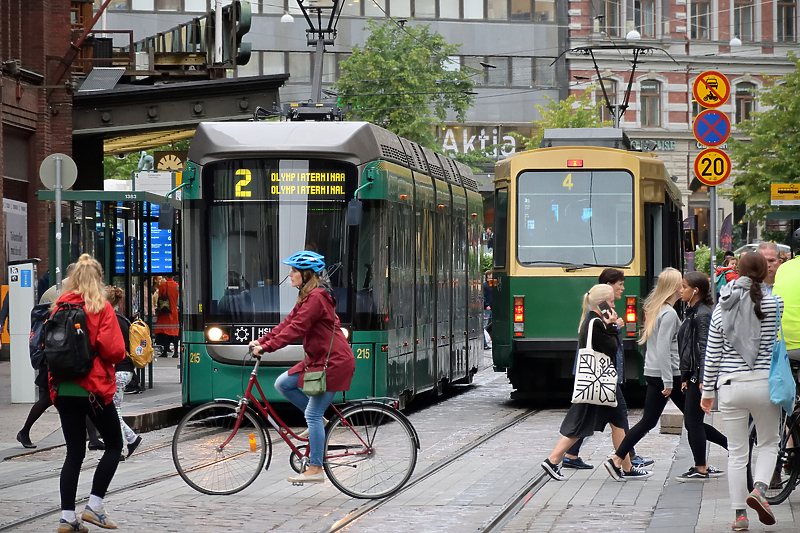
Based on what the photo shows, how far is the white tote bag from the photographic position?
9.97m

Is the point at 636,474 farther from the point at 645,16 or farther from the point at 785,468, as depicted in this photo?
the point at 645,16

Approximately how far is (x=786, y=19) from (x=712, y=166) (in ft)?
162

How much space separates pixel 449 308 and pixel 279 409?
3354mm

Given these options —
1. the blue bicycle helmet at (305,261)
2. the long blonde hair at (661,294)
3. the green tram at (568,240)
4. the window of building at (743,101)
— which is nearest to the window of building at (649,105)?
the window of building at (743,101)

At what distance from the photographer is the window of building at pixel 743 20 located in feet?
201

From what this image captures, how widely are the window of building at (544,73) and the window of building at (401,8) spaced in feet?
20.3

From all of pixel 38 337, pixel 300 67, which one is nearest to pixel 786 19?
pixel 300 67

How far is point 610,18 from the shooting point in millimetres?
60438

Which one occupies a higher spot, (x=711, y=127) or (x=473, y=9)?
(x=473, y=9)

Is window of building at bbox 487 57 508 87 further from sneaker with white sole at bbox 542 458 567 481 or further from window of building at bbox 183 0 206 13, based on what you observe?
sneaker with white sole at bbox 542 458 567 481

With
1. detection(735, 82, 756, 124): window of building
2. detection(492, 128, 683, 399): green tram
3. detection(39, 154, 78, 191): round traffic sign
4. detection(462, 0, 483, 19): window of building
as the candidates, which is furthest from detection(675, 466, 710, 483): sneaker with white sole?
detection(735, 82, 756, 124): window of building

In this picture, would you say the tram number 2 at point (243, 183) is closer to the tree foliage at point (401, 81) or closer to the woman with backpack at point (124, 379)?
the woman with backpack at point (124, 379)

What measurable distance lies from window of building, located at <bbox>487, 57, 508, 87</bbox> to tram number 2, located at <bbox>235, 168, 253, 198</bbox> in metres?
48.7

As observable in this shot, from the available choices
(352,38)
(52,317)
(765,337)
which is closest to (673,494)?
(765,337)
